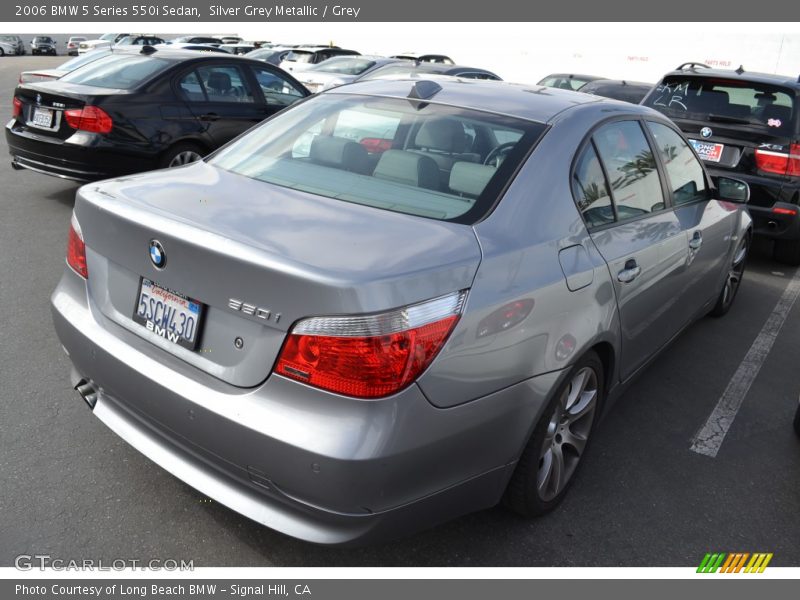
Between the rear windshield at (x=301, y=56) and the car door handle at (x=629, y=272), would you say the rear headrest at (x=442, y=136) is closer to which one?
the car door handle at (x=629, y=272)

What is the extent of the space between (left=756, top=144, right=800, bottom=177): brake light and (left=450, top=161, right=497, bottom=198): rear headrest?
4.71 m

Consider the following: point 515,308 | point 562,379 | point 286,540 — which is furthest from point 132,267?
point 562,379

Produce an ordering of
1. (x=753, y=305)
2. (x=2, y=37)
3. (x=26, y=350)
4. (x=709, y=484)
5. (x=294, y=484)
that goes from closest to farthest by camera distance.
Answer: (x=294, y=484) < (x=709, y=484) < (x=26, y=350) < (x=753, y=305) < (x=2, y=37)

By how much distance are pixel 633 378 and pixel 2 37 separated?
5663 centimetres

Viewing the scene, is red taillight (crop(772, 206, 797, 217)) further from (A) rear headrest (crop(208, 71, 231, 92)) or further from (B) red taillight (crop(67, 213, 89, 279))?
(B) red taillight (crop(67, 213, 89, 279))

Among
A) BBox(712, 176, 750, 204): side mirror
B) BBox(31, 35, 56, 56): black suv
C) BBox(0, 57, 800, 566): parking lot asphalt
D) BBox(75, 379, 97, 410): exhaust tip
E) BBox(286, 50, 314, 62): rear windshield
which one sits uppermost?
BBox(286, 50, 314, 62): rear windshield

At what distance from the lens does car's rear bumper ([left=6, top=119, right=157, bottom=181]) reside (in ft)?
20.9

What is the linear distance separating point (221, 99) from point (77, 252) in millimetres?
5195

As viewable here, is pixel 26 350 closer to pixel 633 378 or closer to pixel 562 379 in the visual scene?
pixel 562 379

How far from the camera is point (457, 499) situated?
2338 millimetres

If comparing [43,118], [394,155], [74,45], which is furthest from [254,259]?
[74,45]

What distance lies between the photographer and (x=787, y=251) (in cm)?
707

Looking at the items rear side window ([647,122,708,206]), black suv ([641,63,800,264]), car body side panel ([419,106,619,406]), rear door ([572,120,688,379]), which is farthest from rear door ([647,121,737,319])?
black suv ([641,63,800,264])

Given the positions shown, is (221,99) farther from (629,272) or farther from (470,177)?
(629,272)
